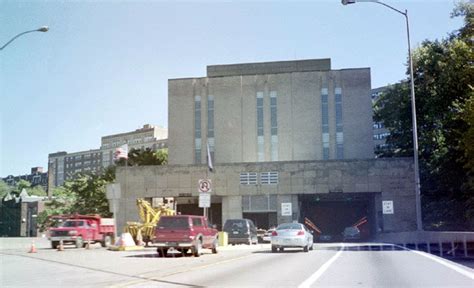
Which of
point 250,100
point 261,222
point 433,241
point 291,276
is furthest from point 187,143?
point 291,276

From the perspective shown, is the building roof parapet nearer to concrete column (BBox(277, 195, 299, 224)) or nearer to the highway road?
concrete column (BBox(277, 195, 299, 224))

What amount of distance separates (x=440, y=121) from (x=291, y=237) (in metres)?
29.6

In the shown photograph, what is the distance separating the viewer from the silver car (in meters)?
25.8

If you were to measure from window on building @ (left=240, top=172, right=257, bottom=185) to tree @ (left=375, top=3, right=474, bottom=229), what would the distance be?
53.7ft

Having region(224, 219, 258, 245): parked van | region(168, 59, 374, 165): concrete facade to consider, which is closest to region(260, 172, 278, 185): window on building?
region(168, 59, 374, 165): concrete facade

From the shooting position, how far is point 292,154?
243 ft

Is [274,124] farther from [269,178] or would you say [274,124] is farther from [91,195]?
[91,195]

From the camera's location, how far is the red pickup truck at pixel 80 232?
107 ft

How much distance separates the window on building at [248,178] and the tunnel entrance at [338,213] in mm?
6125

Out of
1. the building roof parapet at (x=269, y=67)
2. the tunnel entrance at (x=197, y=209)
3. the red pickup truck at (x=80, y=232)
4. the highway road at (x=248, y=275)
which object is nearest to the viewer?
the highway road at (x=248, y=275)

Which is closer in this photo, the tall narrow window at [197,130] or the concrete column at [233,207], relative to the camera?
the concrete column at [233,207]

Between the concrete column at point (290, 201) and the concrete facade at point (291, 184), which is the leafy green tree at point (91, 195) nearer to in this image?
the concrete facade at point (291, 184)

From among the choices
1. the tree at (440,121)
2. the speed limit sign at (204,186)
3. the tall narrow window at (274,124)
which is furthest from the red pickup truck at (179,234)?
the tall narrow window at (274,124)

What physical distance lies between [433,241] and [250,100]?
50.3 meters
